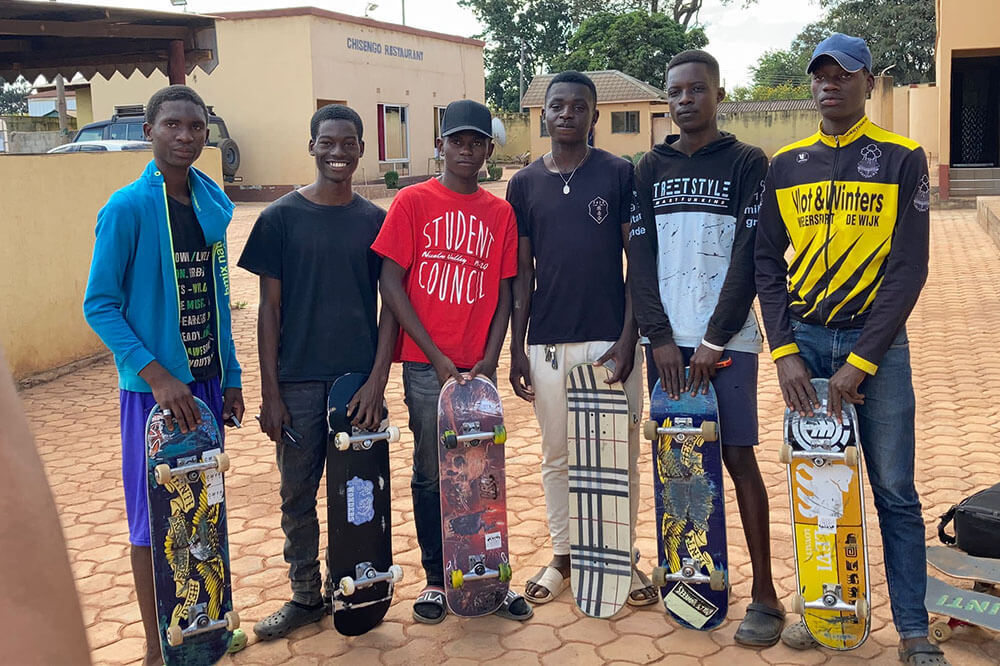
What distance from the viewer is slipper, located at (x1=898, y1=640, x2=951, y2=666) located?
10.2ft

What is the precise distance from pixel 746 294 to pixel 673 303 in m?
0.29

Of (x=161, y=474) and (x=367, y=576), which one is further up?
(x=161, y=474)

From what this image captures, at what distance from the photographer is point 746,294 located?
11.1ft

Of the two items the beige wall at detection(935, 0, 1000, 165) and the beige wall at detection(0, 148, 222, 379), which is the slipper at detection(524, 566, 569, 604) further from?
the beige wall at detection(935, 0, 1000, 165)

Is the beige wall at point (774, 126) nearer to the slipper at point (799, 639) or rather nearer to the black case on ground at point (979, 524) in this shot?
the black case on ground at point (979, 524)

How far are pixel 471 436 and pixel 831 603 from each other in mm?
1432

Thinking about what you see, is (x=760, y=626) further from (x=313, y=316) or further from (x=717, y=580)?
(x=313, y=316)

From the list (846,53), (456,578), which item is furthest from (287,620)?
(846,53)

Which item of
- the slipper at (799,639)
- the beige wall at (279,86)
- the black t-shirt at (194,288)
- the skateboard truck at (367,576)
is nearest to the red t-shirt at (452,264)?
the black t-shirt at (194,288)

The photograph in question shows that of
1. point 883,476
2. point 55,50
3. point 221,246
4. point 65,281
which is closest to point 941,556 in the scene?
point 883,476

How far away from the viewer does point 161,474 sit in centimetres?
310

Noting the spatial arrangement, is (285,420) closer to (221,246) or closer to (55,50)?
(221,246)

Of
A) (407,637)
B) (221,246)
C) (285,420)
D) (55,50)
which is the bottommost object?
(407,637)

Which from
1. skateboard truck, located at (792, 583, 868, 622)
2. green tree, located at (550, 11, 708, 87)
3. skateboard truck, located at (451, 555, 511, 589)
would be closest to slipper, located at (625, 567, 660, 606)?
skateboard truck, located at (451, 555, 511, 589)
